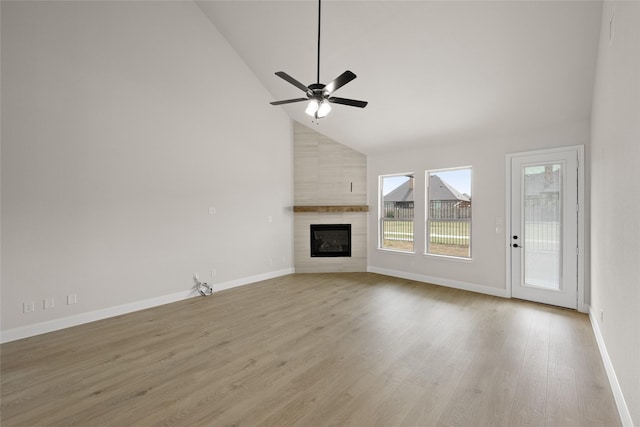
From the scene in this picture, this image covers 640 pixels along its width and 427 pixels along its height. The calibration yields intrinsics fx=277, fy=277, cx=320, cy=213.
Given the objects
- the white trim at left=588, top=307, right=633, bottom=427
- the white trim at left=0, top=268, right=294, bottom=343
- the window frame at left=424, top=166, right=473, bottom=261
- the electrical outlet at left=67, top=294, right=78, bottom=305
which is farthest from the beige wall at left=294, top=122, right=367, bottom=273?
the white trim at left=588, top=307, right=633, bottom=427

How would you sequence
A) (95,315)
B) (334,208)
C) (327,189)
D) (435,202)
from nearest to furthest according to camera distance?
(95,315) < (435,202) < (334,208) < (327,189)

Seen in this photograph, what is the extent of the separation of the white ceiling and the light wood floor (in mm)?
2936

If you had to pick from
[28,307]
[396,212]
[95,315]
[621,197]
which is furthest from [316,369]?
[396,212]

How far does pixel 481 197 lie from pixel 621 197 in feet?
9.75

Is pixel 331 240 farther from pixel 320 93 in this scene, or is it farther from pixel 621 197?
pixel 621 197

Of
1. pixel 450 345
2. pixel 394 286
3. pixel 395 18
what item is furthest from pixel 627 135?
pixel 394 286

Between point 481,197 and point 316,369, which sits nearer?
point 316,369

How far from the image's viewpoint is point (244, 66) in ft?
17.9

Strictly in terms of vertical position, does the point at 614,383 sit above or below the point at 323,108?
below

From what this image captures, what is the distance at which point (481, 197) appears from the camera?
4859 millimetres

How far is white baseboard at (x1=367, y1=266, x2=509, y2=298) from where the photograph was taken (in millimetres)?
4689

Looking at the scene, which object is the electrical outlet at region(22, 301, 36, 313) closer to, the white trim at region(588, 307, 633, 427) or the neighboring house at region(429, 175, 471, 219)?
the white trim at region(588, 307, 633, 427)

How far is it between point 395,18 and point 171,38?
355cm

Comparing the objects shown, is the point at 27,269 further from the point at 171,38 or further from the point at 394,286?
the point at 394,286
